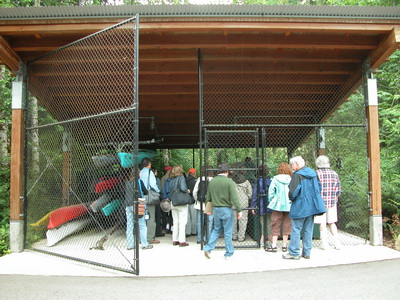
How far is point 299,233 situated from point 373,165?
2.51 meters

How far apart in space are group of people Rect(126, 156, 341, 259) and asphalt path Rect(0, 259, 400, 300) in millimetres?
943

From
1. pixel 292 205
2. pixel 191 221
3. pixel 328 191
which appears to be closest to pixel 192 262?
pixel 292 205

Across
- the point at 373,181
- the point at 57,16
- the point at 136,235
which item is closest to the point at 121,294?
the point at 136,235

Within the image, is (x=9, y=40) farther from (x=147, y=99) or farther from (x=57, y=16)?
(x=147, y=99)

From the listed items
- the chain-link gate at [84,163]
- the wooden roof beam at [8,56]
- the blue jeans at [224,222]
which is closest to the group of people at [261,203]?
the blue jeans at [224,222]

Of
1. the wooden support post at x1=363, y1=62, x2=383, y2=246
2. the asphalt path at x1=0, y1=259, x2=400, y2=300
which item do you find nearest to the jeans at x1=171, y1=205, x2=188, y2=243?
the asphalt path at x1=0, y1=259, x2=400, y2=300

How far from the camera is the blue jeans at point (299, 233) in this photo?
609 cm

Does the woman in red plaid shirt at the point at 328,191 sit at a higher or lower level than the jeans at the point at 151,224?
higher

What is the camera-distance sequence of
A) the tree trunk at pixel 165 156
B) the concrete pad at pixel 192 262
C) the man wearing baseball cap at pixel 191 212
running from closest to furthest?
the concrete pad at pixel 192 262 → the man wearing baseball cap at pixel 191 212 → the tree trunk at pixel 165 156

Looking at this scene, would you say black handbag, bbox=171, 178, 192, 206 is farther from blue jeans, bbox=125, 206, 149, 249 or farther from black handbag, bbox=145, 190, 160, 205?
blue jeans, bbox=125, 206, 149, 249

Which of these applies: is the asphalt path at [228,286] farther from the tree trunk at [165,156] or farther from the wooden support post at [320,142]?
the tree trunk at [165,156]

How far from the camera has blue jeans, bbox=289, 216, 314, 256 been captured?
A: 20.0ft

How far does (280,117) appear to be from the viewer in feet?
36.5

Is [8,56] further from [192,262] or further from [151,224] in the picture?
[192,262]
